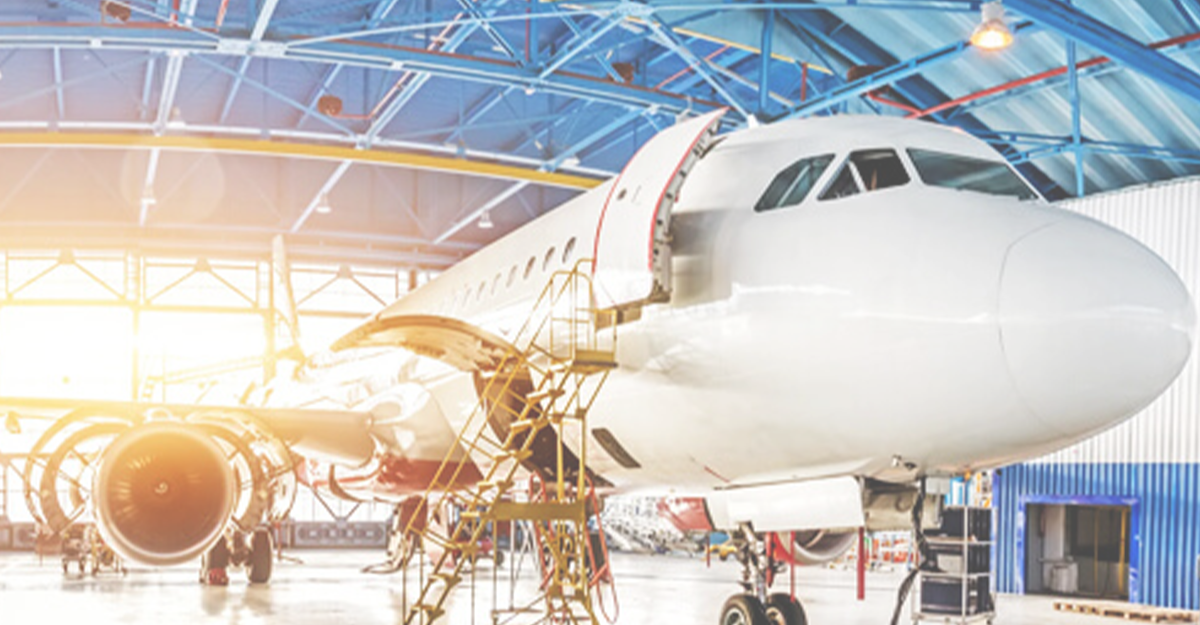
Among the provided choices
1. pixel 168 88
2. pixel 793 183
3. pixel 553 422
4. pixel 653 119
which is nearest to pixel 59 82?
pixel 168 88

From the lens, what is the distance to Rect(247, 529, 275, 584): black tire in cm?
2072

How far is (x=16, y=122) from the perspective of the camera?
25.8m

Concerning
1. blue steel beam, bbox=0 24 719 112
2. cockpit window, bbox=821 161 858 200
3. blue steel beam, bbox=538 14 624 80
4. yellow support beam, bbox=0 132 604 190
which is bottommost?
cockpit window, bbox=821 161 858 200

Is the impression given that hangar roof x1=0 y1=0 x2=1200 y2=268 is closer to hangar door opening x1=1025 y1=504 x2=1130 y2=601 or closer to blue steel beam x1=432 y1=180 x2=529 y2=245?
blue steel beam x1=432 y1=180 x2=529 y2=245

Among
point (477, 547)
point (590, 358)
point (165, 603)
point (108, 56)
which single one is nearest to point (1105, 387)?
point (590, 358)

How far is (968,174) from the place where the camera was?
297 inches

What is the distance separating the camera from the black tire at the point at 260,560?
20719 mm

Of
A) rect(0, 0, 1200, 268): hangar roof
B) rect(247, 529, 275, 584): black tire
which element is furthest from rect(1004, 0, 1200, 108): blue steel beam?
rect(247, 529, 275, 584): black tire

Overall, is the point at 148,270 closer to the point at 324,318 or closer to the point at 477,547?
the point at 324,318

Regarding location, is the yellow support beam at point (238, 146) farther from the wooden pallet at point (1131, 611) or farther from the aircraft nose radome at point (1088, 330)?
the aircraft nose radome at point (1088, 330)

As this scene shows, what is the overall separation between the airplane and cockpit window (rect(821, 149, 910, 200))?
15 mm

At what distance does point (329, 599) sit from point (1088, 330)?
14274 mm

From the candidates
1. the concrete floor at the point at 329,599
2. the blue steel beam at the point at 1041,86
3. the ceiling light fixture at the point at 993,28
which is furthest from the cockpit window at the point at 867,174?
the blue steel beam at the point at 1041,86

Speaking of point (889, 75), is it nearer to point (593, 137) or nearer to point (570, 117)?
point (593, 137)
